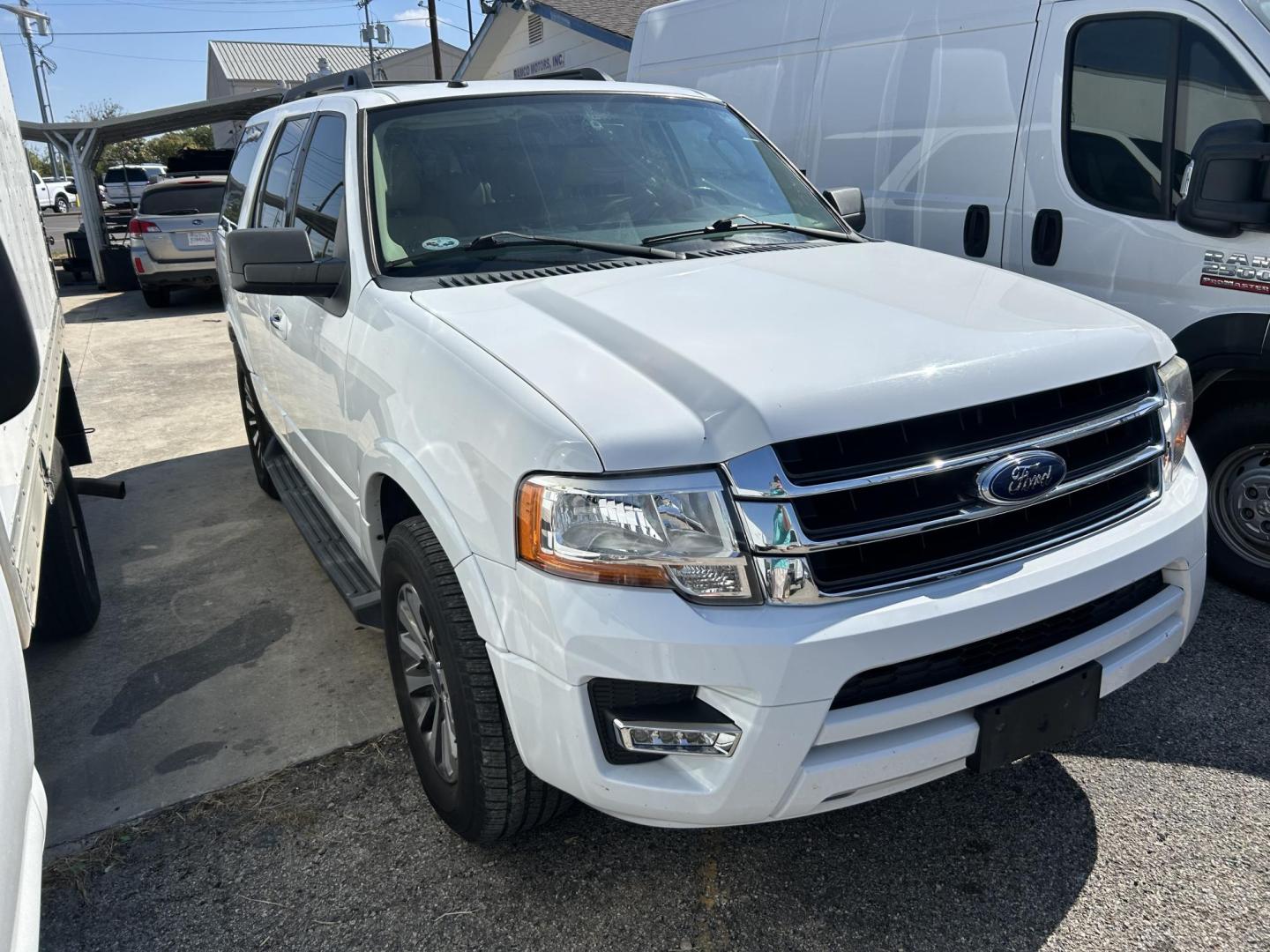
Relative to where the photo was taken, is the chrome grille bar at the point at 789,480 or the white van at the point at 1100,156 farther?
the white van at the point at 1100,156

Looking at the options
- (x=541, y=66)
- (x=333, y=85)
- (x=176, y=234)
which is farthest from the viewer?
(x=541, y=66)

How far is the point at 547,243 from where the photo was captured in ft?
10.00

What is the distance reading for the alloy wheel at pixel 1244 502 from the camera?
12.2 ft

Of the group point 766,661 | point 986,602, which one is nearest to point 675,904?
point 766,661

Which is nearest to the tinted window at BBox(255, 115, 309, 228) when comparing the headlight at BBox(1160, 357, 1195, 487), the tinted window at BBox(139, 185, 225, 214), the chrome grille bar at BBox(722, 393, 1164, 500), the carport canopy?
the chrome grille bar at BBox(722, 393, 1164, 500)

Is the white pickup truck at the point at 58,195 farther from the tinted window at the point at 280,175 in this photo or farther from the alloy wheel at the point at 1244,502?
the alloy wheel at the point at 1244,502

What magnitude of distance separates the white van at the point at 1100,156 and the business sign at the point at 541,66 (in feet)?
43.1

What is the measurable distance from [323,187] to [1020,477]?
2.55 metres

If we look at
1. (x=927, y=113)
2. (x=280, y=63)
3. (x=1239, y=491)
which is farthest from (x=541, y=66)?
(x=280, y=63)

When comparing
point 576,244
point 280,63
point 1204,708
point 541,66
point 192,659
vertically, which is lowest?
point 1204,708

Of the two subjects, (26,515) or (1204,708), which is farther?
(1204,708)

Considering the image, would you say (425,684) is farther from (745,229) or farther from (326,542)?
(745,229)

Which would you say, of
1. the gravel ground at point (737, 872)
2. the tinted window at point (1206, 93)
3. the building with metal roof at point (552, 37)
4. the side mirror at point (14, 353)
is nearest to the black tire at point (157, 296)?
the building with metal roof at point (552, 37)

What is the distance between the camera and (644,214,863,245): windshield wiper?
3213 millimetres
